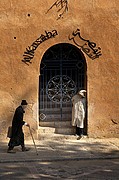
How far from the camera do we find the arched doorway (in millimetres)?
13102

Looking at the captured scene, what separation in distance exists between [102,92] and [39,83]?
209 centimetres

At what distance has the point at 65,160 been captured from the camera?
10.2 m

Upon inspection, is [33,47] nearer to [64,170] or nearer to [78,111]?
[78,111]

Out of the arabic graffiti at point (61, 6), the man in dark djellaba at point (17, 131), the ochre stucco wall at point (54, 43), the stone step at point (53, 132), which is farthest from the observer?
the stone step at point (53, 132)

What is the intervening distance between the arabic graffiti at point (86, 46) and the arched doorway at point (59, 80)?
40cm

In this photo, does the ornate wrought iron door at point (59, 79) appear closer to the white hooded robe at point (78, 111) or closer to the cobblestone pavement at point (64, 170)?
the white hooded robe at point (78, 111)

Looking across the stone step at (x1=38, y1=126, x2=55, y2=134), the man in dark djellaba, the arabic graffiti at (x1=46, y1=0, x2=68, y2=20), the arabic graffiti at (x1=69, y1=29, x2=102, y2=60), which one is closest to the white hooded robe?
the stone step at (x1=38, y1=126, x2=55, y2=134)

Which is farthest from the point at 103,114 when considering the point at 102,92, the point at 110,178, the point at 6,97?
the point at 110,178

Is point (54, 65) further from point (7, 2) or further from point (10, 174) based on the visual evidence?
point (10, 174)

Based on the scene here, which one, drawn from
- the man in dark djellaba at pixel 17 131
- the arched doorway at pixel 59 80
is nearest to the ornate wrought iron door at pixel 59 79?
the arched doorway at pixel 59 80

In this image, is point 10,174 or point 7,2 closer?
point 10,174

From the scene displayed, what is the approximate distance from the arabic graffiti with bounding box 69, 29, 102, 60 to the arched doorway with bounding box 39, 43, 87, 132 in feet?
1.30

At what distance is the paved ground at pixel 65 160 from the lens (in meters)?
8.80

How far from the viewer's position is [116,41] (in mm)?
12773
